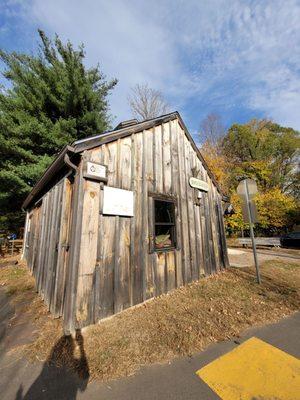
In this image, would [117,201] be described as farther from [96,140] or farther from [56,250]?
[56,250]

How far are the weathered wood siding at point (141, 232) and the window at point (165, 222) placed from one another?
0.56ft

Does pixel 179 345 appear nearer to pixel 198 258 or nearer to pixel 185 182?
pixel 198 258

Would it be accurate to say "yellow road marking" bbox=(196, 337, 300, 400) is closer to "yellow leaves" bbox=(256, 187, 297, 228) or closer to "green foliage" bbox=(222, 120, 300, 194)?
"yellow leaves" bbox=(256, 187, 297, 228)

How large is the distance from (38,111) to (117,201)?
476 inches

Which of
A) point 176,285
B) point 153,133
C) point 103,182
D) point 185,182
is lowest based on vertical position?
point 176,285

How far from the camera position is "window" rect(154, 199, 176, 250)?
217 inches

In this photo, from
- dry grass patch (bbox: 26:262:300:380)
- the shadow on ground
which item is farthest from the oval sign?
the shadow on ground

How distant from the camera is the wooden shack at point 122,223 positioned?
3.68 meters

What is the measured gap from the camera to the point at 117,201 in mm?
4230

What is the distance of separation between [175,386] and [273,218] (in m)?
22.0

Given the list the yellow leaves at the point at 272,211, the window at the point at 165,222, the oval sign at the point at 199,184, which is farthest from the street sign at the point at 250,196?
the yellow leaves at the point at 272,211

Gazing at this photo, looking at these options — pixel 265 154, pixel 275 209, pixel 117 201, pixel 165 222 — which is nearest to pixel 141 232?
pixel 117 201

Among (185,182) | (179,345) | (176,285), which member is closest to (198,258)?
(176,285)

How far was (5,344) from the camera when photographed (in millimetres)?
3342
